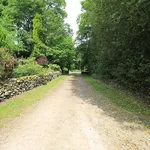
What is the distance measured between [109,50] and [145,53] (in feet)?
13.8

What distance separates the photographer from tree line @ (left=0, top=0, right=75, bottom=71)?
67.4ft

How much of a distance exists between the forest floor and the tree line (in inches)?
578

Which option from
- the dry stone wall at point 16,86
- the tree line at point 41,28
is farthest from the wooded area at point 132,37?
the tree line at point 41,28

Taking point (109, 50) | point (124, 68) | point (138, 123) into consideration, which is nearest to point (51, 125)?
point (138, 123)

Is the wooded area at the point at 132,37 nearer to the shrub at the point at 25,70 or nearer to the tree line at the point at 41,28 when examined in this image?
the shrub at the point at 25,70

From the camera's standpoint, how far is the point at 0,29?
11094 millimetres

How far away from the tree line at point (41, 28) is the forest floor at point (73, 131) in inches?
578

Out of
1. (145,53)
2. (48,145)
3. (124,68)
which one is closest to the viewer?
(48,145)

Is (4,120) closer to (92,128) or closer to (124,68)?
(92,128)

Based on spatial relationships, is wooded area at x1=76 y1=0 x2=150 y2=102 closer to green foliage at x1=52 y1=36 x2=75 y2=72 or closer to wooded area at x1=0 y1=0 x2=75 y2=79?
wooded area at x1=0 y1=0 x2=75 y2=79

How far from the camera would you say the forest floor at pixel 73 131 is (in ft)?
12.1

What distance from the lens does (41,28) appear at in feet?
69.1

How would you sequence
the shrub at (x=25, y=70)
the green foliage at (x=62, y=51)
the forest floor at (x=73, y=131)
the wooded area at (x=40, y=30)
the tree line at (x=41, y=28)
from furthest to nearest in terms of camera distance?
the green foliage at (x=62, y=51) < the tree line at (x=41, y=28) < the wooded area at (x=40, y=30) < the shrub at (x=25, y=70) < the forest floor at (x=73, y=131)

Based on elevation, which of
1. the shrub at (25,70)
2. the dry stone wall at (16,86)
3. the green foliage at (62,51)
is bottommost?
the dry stone wall at (16,86)
